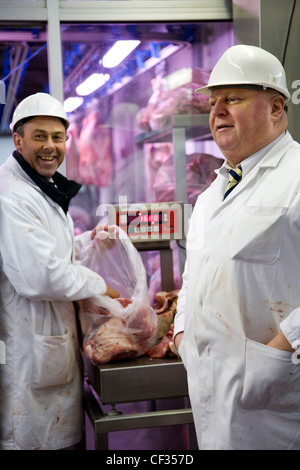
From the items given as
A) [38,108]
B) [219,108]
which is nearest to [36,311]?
[38,108]

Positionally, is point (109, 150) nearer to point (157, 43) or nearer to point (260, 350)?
point (157, 43)

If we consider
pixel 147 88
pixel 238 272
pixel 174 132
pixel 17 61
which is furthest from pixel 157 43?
pixel 238 272

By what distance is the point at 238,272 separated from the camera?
1797mm

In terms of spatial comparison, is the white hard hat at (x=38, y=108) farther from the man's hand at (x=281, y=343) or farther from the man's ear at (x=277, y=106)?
the man's hand at (x=281, y=343)

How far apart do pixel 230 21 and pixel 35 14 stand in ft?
3.76

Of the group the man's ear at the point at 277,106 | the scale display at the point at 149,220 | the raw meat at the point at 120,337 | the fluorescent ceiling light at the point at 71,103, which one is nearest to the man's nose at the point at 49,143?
the scale display at the point at 149,220

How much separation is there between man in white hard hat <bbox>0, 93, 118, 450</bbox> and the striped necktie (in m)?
0.90

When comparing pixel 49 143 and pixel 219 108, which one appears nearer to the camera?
pixel 219 108

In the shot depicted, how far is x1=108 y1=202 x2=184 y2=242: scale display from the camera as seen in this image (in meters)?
2.99

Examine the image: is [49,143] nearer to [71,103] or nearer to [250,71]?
[71,103]

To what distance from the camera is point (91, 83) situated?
3746mm

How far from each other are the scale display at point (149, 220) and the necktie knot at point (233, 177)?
102cm

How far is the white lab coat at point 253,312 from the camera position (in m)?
1.75

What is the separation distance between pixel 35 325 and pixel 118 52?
1878mm
